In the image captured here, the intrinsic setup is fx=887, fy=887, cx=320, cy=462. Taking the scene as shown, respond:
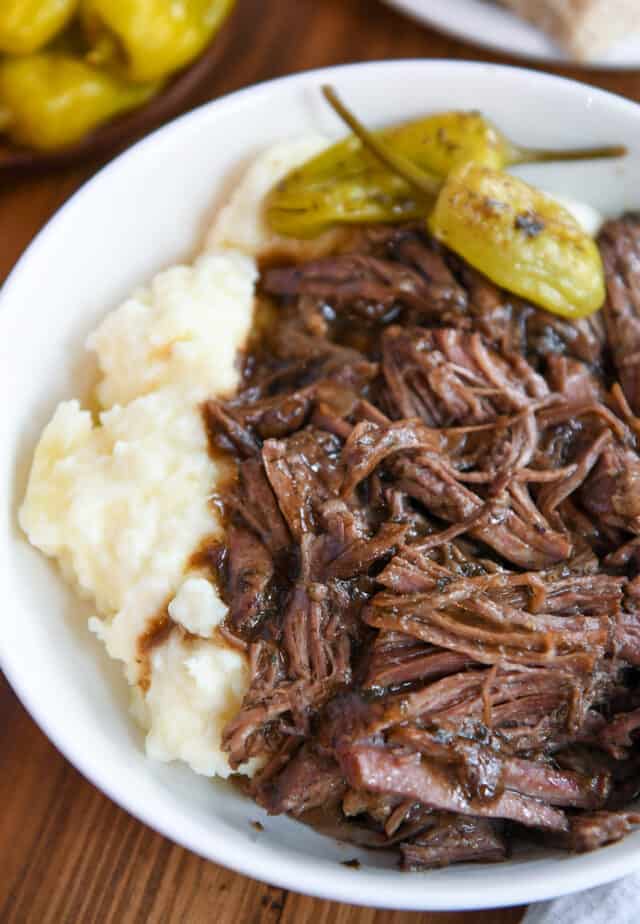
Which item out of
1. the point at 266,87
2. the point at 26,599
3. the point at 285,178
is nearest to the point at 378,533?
the point at 26,599

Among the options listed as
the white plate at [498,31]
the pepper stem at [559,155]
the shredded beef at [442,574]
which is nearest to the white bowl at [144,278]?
the pepper stem at [559,155]

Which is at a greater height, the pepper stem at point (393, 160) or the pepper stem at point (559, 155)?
the pepper stem at point (393, 160)

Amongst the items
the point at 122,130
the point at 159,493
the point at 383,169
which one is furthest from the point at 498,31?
the point at 159,493

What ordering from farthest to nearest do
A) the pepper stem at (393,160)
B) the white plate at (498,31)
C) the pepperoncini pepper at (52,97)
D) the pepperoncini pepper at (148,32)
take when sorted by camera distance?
1. the white plate at (498,31)
2. the pepperoncini pepper at (52,97)
3. the pepperoncini pepper at (148,32)
4. the pepper stem at (393,160)

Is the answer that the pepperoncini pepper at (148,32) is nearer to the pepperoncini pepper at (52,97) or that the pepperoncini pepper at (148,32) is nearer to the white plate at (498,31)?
the pepperoncini pepper at (52,97)

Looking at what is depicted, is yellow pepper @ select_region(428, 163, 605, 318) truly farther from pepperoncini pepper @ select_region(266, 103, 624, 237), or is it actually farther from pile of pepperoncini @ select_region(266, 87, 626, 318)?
pepperoncini pepper @ select_region(266, 103, 624, 237)

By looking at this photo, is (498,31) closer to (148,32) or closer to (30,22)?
(148,32)
